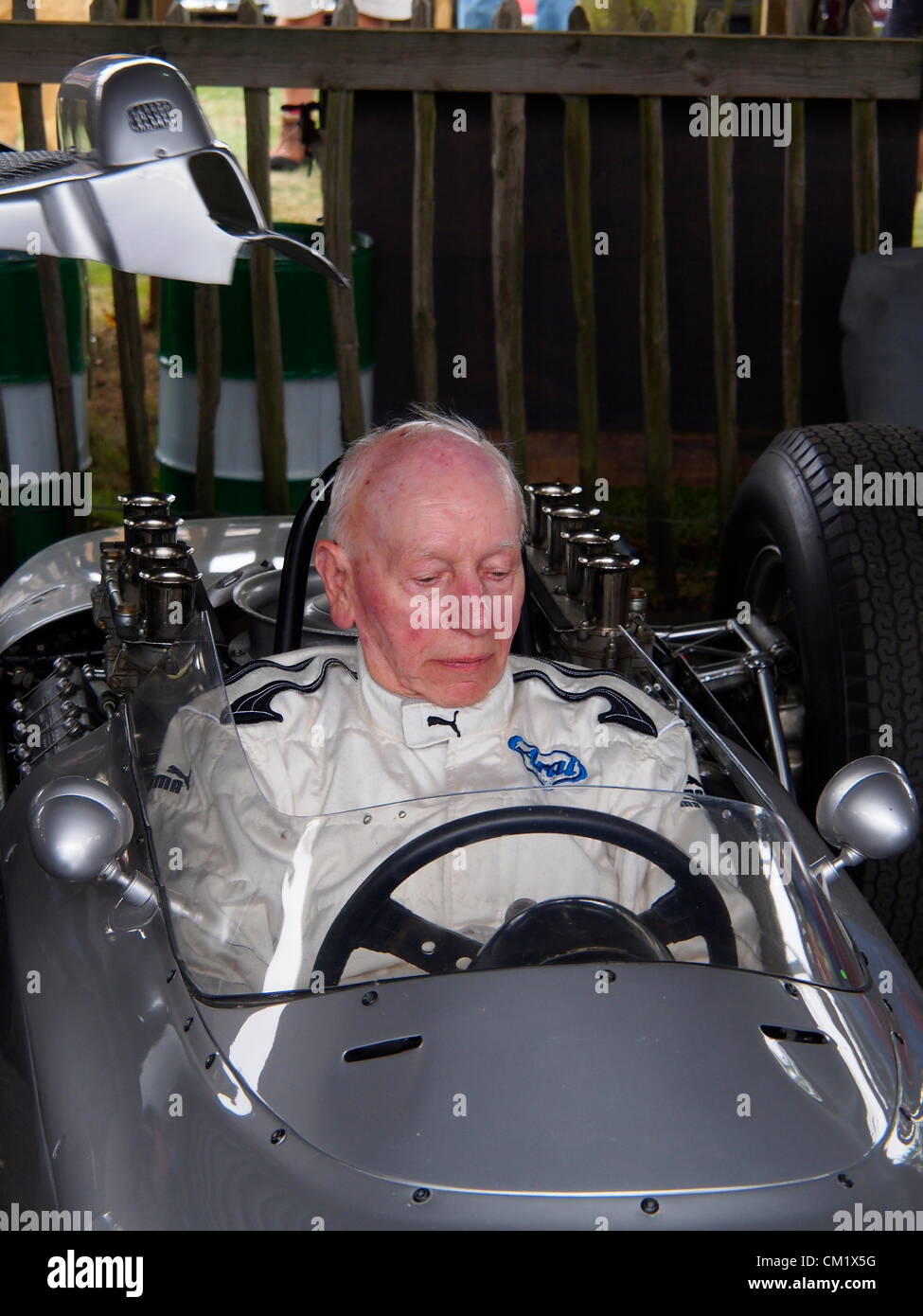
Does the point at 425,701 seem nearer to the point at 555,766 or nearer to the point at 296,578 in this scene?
the point at 555,766

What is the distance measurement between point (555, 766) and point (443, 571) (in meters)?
0.33

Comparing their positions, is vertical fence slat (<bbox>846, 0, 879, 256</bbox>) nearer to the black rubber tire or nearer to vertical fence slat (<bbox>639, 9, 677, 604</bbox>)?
vertical fence slat (<bbox>639, 9, 677, 604</bbox>)

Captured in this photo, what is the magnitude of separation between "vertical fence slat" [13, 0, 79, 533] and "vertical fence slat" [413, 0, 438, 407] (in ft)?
3.87

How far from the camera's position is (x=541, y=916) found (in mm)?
1789

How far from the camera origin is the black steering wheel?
1.79 meters

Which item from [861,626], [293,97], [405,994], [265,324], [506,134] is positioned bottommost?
[405,994]

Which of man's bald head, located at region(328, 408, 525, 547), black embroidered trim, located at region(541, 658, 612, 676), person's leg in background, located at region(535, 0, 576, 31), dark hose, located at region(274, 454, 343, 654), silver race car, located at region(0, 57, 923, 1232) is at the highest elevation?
person's leg in background, located at region(535, 0, 576, 31)

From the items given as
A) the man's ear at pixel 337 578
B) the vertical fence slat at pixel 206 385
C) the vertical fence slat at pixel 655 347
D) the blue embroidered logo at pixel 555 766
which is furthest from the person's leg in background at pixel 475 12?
the blue embroidered logo at pixel 555 766

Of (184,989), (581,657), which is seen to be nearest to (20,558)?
(581,657)

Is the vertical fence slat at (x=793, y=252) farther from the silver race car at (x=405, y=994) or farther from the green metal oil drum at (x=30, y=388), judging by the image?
the silver race car at (x=405, y=994)

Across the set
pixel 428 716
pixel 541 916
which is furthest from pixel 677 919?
pixel 428 716

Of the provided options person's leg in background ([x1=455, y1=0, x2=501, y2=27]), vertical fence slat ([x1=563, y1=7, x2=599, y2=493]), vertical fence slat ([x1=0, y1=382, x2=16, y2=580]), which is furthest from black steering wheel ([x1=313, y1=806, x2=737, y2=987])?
person's leg in background ([x1=455, y1=0, x2=501, y2=27])

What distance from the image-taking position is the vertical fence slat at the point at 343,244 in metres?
5.03
